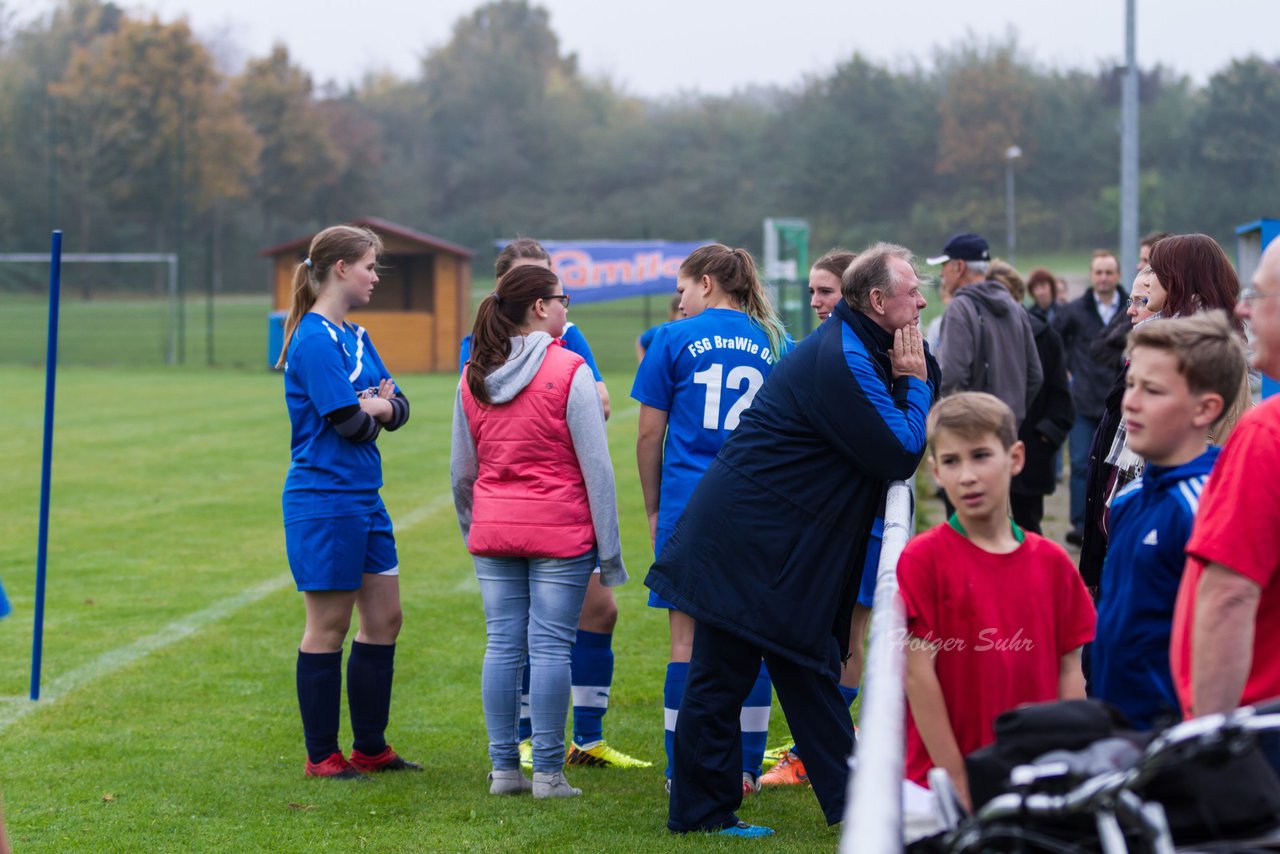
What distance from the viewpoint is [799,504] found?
4.09 meters

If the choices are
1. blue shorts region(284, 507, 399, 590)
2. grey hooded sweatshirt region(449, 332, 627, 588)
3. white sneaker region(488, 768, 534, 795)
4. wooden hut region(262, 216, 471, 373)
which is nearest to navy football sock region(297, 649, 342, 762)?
blue shorts region(284, 507, 399, 590)

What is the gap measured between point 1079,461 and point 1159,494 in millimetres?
8005

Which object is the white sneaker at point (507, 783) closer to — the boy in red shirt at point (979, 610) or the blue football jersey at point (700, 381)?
the blue football jersey at point (700, 381)

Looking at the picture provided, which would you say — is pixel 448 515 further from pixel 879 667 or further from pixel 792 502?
pixel 879 667

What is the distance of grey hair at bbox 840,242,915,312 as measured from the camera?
4.08 metres

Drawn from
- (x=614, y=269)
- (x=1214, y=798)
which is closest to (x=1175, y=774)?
(x=1214, y=798)

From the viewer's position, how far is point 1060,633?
301 cm

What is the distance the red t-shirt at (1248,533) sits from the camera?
235 centimetres

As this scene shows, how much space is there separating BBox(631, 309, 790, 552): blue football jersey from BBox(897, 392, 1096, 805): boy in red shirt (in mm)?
1980

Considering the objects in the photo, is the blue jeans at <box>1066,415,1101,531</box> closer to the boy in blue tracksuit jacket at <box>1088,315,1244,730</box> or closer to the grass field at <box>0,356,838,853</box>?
the grass field at <box>0,356,838,853</box>

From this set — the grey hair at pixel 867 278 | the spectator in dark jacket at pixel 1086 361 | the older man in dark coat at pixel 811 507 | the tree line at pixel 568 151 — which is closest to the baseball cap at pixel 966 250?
the spectator in dark jacket at pixel 1086 361

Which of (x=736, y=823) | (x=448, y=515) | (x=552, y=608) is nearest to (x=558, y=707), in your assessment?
(x=552, y=608)

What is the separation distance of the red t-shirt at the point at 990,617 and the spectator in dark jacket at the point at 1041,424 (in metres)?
4.83

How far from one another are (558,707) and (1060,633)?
2311mm
